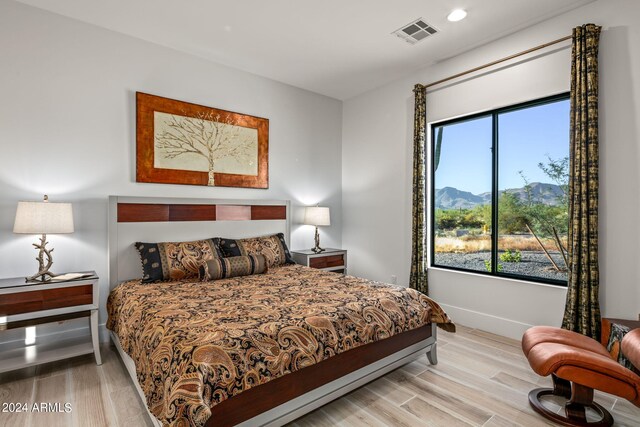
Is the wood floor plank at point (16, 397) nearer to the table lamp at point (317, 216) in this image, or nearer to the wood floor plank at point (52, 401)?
the wood floor plank at point (52, 401)

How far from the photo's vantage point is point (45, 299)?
101 inches

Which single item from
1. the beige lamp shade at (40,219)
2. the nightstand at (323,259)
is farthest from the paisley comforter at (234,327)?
the nightstand at (323,259)

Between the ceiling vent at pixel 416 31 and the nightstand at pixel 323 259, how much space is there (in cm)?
267

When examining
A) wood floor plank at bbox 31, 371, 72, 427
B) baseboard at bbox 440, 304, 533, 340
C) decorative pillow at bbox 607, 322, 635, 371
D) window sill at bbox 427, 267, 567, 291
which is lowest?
wood floor plank at bbox 31, 371, 72, 427

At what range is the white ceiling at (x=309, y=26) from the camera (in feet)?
9.46

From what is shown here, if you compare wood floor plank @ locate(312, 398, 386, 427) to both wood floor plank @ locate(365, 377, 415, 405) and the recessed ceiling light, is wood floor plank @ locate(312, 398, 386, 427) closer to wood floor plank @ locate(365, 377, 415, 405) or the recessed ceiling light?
wood floor plank @ locate(365, 377, 415, 405)

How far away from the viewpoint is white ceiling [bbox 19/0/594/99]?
2883 mm

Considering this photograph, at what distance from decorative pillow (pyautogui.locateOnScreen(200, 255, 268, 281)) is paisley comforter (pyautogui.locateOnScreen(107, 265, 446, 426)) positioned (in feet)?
0.51

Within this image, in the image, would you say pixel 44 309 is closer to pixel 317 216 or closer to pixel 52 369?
pixel 52 369

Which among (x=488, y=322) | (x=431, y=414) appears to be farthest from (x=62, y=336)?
(x=488, y=322)

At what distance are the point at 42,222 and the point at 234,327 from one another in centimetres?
193

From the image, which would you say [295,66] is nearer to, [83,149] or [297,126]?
[297,126]

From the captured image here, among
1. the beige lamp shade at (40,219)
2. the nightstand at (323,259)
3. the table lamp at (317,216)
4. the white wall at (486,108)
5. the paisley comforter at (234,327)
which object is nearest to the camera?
the paisley comforter at (234,327)

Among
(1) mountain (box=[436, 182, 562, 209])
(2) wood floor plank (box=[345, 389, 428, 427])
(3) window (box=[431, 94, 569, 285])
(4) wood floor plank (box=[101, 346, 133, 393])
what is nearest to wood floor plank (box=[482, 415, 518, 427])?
(2) wood floor plank (box=[345, 389, 428, 427])
